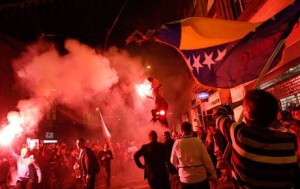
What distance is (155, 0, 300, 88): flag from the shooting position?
3.58 m

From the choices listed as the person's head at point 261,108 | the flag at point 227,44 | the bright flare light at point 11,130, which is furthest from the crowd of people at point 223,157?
the bright flare light at point 11,130

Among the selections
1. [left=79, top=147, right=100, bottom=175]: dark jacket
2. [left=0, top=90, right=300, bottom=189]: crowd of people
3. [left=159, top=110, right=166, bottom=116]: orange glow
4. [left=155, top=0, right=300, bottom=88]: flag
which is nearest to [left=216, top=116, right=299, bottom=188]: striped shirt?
[left=0, top=90, right=300, bottom=189]: crowd of people

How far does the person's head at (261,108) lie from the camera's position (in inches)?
89.6

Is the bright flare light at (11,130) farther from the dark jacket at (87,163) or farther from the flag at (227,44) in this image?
the flag at (227,44)

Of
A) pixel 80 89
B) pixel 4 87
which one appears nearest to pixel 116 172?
pixel 80 89

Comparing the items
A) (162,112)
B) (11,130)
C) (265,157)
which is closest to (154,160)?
(265,157)

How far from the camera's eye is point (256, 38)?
372cm

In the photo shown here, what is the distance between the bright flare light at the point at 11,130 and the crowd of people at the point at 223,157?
2965 millimetres

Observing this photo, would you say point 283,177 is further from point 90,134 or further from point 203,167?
point 90,134

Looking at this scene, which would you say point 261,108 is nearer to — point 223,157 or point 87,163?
point 223,157

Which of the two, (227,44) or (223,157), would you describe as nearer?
(223,157)

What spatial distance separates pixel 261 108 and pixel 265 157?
36cm

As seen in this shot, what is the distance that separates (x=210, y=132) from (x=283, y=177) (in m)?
9.12

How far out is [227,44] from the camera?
446cm
